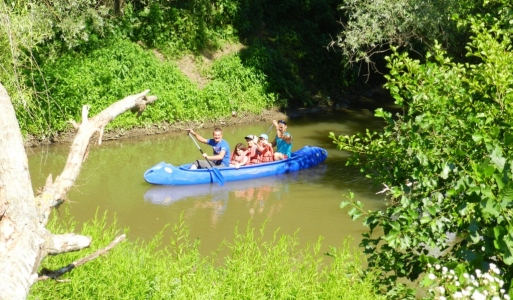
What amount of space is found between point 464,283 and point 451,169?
0.83m

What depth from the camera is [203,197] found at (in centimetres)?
1206

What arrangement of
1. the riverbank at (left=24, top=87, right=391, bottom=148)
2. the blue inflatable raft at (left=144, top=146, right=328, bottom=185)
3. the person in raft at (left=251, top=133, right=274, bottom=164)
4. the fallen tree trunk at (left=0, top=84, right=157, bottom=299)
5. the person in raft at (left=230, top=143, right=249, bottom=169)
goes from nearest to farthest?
1. the fallen tree trunk at (left=0, top=84, right=157, bottom=299)
2. the blue inflatable raft at (left=144, top=146, right=328, bottom=185)
3. the person in raft at (left=230, top=143, right=249, bottom=169)
4. the person in raft at (left=251, top=133, right=274, bottom=164)
5. the riverbank at (left=24, top=87, right=391, bottom=148)

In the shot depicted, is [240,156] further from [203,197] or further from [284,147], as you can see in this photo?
[203,197]

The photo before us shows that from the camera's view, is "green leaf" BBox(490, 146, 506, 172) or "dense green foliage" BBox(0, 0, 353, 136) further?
"dense green foliage" BBox(0, 0, 353, 136)

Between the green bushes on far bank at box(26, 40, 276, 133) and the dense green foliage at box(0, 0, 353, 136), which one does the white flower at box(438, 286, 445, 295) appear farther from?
the green bushes on far bank at box(26, 40, 276, 133)

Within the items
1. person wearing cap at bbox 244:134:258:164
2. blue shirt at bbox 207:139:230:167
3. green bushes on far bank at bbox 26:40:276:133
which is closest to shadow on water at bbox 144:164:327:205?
blue shirt at bbox 207:139:230:167

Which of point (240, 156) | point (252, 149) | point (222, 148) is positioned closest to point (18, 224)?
point (222, 148)

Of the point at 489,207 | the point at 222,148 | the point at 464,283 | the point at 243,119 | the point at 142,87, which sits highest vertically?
the point at 489,207

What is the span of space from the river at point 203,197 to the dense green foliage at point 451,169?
10.6 feet

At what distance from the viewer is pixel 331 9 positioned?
24.4m

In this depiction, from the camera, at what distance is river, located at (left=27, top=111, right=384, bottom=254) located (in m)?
10.3

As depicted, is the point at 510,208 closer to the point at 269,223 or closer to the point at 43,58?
the point at 269,223

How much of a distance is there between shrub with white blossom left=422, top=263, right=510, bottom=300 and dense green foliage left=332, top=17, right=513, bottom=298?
0.07 metres

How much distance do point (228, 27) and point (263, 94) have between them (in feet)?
11.0
